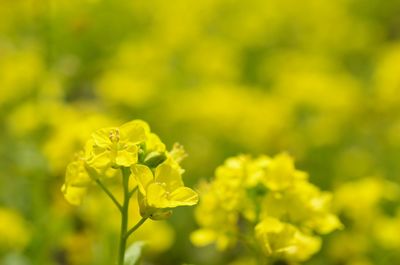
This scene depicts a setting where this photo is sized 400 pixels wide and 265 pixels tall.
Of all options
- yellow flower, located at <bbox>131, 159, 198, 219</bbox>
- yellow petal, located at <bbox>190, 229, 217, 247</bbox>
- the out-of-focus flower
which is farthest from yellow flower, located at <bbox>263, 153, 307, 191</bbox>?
the out-of-focus flower

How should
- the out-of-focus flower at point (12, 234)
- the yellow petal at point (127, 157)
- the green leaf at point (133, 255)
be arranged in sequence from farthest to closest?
the out-of-focus flower at point (12, 234)
the green leaf at point (133, 255)
the yellow petal at point (127, 157)

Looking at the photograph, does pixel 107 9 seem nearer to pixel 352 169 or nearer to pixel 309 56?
pixel 309 56

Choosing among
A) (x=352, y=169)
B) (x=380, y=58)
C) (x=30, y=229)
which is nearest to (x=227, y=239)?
(x=30, y=229)

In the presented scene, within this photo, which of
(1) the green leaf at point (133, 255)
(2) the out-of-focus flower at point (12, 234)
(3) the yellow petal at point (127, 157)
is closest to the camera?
(3) the yellow petal at point (127, 157)

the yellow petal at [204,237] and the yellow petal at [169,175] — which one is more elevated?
the yellow petal at [204,237]

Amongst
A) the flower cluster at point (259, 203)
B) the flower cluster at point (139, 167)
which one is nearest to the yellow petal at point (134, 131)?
the flower cluster at point (139, 167)

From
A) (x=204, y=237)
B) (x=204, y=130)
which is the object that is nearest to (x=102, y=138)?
(x=204, y=237)

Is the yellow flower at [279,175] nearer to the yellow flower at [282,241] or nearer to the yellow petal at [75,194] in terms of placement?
the yellow flower at [282,241]

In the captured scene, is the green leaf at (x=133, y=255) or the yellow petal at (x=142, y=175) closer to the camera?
the yellow petal at (x=142, y=175)

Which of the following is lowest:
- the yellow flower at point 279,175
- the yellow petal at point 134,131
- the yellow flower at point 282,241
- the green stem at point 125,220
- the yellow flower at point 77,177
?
the green stem at point 125,220
